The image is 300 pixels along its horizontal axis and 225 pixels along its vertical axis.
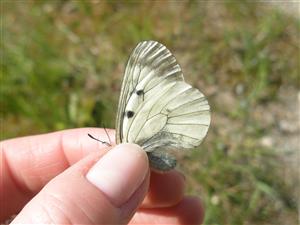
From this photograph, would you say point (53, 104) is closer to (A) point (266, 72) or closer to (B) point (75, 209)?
(A) point (266, 72)

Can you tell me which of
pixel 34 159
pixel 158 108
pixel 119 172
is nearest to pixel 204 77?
pixel 34 159

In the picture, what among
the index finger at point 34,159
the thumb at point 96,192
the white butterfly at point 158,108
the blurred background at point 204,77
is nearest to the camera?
the thumb at point 96,192

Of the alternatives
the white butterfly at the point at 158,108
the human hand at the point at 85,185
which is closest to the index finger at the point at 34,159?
the human hand at the point at 85,185

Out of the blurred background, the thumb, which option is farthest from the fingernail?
the blurred background

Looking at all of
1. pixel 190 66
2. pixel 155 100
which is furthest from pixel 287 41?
pixel 155 100

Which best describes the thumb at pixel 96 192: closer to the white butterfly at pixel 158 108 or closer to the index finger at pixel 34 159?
the white butterfly at pixel 158 108

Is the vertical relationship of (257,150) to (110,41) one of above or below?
below
